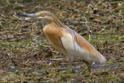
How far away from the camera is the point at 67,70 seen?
7.05 meters

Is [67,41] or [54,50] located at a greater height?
[67,41]

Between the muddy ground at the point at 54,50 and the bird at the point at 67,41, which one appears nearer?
the bird at the point at 67,41

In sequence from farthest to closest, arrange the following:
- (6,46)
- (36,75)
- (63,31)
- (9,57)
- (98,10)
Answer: (98,10), (6,46), (9,57), (36,75), (63,31)

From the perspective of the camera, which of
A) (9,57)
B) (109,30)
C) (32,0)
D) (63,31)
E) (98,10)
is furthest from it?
(32,0)

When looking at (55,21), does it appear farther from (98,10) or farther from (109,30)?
(98,10)

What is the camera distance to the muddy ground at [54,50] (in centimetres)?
686

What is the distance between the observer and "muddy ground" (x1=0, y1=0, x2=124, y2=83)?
6855 mm

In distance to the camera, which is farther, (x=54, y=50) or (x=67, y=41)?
(x=54, y=50)

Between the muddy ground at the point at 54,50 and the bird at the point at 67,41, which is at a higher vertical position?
the bird at the point at 67,41

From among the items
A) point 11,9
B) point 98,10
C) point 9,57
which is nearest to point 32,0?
point 11,9

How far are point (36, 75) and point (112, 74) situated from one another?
→ 88 cm

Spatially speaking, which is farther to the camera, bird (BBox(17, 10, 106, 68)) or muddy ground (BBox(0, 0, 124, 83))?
muddy ground (BBox(0, 0, 124, 83))

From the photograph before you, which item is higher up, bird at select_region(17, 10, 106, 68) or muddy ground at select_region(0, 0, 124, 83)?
bird at select_region(17, 10, 106, 68)

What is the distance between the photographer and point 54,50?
7.89m
